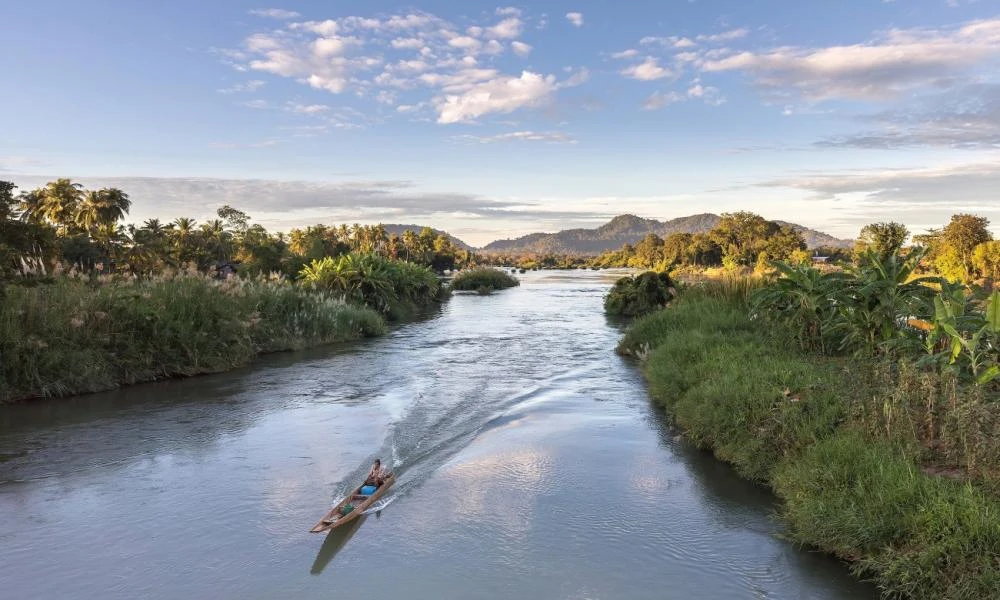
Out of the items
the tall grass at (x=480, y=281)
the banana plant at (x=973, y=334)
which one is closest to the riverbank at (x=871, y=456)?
the banana plant at (x=973, y=334)

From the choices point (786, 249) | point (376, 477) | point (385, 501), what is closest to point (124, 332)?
point (376, 477)

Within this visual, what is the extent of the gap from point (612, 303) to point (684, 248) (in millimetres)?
86073

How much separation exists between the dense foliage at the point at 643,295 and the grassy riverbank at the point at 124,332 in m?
17.1

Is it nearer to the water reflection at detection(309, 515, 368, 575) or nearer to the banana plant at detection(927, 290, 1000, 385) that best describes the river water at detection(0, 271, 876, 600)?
the water reflection at detection(309, 515, 368, 575)

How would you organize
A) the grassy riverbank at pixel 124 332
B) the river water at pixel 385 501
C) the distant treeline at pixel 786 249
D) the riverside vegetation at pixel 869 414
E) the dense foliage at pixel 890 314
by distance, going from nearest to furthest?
the riverside vegetation at pixel 869 414, the river water at pixel 385 501, the dense foliage at pixel 890 314, the grassy riverbank at pixel 124 332, the distant treeline at pixel 786 249

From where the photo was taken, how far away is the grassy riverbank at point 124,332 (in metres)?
12.3

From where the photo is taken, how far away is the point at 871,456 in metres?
6.29

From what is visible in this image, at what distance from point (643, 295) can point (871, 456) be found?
25.4 meters

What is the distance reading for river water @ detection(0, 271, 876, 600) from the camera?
596cm

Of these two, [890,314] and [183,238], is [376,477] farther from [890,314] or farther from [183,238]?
[183,238]

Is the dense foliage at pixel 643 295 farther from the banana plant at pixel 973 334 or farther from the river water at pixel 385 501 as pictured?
the banana plant at pixel 973 334

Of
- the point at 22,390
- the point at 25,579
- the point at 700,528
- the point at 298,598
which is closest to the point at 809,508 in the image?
the point at 700,528

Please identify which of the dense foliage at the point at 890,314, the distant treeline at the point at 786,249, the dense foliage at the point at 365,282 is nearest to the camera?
the dense foliage at the point at 890,314

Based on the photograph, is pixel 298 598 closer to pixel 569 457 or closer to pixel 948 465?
pixel 569 457
